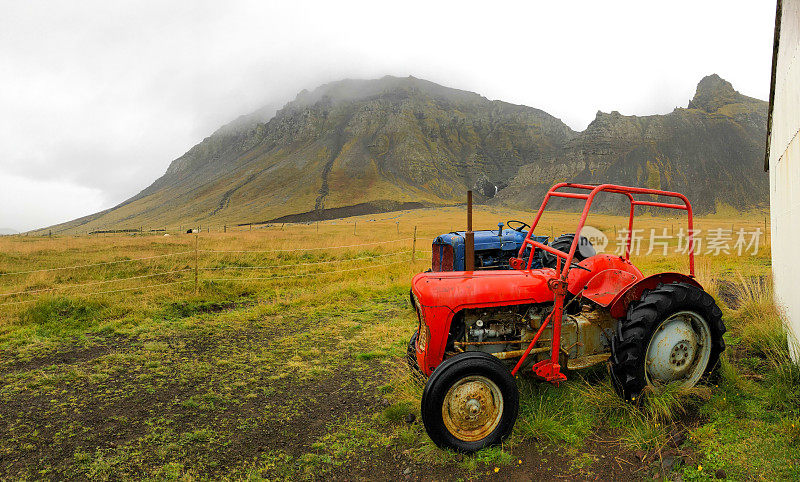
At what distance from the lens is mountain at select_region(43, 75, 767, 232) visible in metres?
82.4

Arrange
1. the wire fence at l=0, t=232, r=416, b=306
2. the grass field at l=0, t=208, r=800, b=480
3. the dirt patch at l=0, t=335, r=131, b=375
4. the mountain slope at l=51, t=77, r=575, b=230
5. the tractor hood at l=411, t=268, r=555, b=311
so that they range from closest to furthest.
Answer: the grass field at l=0, t=208, r=800, b=480
the tractor hood at l=411, t=268, r=555, b=311
the dirt patch at l=0, t=335, r=131, b=375
the wire fence at l=0, t=232, r=416, b=306
the mountain slope at l=51, t=77, r=575, b=230

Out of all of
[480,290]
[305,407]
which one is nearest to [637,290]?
[480,290]

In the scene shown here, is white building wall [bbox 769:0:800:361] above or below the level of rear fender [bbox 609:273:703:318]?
above

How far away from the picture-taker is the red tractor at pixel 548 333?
3.41 meters

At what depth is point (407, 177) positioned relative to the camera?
141m

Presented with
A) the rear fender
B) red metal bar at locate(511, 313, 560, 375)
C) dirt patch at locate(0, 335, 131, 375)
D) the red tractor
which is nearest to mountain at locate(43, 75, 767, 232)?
the red tractor

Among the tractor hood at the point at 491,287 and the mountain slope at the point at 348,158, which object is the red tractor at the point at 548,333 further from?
the mountain slope at the point at 348,158

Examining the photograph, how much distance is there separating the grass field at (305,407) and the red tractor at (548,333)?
225 mm

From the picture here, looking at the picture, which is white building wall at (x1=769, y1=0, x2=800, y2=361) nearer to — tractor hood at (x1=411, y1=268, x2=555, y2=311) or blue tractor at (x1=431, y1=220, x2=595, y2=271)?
tractor hood at (x1=411, y1=268, x2=555, y2=311)

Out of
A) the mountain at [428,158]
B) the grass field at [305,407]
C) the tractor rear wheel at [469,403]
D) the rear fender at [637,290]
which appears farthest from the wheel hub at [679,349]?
the mountain at [428,158]

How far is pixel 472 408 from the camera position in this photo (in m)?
3.40

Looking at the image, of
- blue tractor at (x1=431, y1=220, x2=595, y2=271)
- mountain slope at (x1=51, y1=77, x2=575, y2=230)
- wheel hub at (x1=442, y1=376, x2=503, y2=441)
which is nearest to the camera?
wheel hub at (x1=442, y1=376, x2=503, y2=441)

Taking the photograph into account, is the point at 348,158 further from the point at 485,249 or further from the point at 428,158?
the point at 485,249

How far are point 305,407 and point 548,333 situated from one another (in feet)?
8.46
